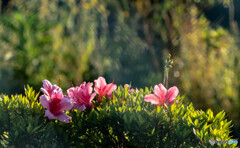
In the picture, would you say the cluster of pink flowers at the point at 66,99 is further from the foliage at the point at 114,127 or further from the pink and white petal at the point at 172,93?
the pink and white petal at the point at 172,93

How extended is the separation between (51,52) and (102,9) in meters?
1.58

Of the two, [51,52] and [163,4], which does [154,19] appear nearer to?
[163,4]

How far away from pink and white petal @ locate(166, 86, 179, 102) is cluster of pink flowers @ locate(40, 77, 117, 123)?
36cm

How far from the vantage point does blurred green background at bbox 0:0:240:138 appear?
4852 millimetres

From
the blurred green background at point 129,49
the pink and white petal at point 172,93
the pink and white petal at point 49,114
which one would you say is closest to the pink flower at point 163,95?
the pink and white petal at point 172,93

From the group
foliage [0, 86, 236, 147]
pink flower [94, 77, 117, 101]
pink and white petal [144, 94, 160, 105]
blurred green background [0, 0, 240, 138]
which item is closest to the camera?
foliage [0, 86, 236, 147]

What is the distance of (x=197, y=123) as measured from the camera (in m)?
1.83

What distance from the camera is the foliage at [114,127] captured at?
5.91 ft

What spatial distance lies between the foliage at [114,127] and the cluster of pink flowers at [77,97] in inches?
2.4

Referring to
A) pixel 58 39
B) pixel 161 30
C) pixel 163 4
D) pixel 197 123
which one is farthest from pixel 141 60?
pixel 197 123

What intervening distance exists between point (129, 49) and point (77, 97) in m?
4.78

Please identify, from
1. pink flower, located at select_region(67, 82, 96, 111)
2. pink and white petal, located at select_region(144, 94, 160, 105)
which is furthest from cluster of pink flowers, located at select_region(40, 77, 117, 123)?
pink and white petal, located at select_region(144, 94, 160, 105)

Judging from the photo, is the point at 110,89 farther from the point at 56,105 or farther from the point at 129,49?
the point at 129,49

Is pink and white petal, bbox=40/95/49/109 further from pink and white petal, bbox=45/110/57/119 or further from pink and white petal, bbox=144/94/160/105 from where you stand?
pink and white petal, bbox=144/94/160/105
